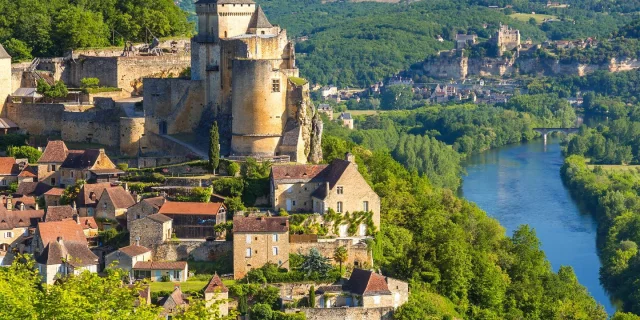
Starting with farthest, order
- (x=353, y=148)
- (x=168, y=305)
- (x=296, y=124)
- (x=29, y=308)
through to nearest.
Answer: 1. (x=353, y=148)
2. (x=296, y=124)
3. (x=168, y=305)
4. (x=29, y=308)

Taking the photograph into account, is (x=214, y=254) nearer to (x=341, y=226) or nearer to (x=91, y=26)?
(x=341, y=226)

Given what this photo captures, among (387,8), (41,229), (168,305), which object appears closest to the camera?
(168,305)

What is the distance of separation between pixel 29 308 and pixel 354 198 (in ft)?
50.6

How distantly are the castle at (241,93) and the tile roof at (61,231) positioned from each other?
20.2 feet

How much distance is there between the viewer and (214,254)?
38.3 meters

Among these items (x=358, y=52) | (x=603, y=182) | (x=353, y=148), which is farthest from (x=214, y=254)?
(x=358, y=52)

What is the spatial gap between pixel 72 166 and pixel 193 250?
6.67 metres

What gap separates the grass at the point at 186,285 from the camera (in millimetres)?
36062

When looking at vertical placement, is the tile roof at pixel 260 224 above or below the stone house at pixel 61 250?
above

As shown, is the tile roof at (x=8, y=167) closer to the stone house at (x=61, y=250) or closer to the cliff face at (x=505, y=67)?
the stone house at (x=61, y=250)

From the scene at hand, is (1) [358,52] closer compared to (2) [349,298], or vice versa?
(2) [349,298]

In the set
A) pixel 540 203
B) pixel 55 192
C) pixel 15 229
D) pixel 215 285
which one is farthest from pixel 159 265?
pixel 540 203

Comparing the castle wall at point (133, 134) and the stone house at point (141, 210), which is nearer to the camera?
the stone house at point (141, 210)

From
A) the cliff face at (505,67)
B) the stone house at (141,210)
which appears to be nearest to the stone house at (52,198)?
the stone house at (141,210)
